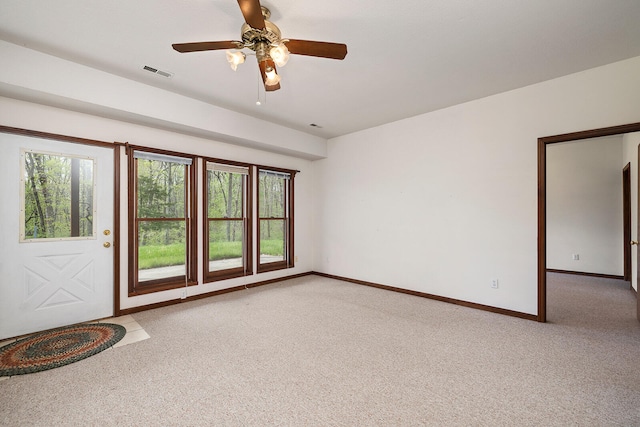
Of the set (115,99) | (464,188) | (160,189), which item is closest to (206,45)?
(115,99)

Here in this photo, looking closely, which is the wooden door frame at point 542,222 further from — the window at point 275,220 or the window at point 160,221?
the window at point 160,221

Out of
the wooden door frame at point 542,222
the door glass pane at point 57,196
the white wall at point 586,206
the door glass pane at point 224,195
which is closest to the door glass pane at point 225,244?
the door glass pane at point 224,195

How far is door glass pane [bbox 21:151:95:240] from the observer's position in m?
2.92

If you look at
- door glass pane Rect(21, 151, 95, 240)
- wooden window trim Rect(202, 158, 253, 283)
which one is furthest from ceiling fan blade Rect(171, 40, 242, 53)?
wooden window trim Rect(202, 158, 253, 283)

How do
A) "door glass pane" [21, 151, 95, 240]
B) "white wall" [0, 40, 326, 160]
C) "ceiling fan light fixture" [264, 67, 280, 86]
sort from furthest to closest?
"door glass pane" [21, 151, 95, 240] → "white wall" [0, 40, 326, 160] → "ceiling fan light fixture" [264, 67, 280, 86]

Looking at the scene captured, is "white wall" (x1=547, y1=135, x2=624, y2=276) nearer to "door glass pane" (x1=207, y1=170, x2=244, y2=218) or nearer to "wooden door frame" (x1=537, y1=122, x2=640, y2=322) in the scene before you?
"wooden door frame" (x1=537, y1=122, x2=640, y2=322)

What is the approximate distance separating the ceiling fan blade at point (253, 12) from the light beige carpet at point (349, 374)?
251 centimetres

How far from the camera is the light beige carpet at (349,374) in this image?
175 cm

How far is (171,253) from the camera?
13.3 feet

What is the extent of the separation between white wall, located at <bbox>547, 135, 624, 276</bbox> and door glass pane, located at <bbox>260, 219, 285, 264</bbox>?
5.72m

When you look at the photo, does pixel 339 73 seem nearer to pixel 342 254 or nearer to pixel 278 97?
pixel 278 97

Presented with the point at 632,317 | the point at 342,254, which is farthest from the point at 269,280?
the point at 632,317

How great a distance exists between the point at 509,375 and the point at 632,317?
2.59 m

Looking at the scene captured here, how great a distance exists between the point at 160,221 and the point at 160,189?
1.47 feet
